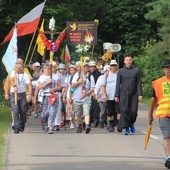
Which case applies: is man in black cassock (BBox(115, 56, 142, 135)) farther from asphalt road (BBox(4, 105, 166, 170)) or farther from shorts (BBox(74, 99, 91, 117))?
shorts (BBox(74, 99, 91, 117))

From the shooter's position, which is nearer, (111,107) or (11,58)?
(11,58)

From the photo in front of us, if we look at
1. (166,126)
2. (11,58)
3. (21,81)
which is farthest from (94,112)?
(166,126)

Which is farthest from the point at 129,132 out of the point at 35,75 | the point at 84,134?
the point at 35,75

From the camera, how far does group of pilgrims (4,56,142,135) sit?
17719mm

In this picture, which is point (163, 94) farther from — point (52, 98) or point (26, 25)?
point (26, 25)

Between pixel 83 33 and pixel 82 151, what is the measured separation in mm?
12613

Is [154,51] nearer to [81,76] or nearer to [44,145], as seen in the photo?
[81,76]

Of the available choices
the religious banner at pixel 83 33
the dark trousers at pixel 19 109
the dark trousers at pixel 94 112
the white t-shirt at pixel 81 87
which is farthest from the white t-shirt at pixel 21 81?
the religious banner at pixel 83 33

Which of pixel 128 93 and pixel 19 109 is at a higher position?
pixel 128 93

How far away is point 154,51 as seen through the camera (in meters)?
35.8

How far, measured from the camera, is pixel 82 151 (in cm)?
1406

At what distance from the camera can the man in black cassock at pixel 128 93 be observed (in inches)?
695

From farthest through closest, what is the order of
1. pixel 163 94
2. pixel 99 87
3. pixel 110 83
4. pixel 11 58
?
pixel 99 87
pixel 110 83
pixel 11 58
pixel 163 94

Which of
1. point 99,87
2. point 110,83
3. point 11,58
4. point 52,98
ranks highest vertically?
point 11,58
